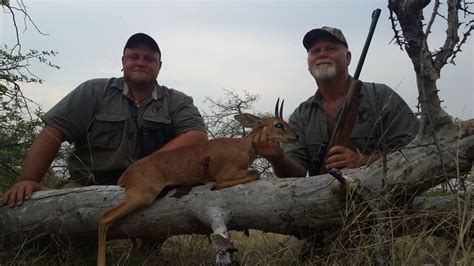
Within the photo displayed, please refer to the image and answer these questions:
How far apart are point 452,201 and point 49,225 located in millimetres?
3195

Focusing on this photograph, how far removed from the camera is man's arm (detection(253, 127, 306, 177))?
4.88 metres

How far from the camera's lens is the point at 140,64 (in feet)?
18.8

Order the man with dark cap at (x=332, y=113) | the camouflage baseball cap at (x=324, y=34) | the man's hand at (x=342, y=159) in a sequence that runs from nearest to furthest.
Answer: the man's hand at (x=342, y=159)
the man with dark cap at (x=332, y=113)
the camouflage baseball cap at (x=324, y=34)

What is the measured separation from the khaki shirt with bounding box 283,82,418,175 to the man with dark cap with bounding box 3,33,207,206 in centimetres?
113

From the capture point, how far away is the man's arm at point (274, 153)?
488cm

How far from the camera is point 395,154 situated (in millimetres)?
3773

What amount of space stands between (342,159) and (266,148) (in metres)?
0.86

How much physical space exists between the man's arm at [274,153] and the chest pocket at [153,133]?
1262 mm

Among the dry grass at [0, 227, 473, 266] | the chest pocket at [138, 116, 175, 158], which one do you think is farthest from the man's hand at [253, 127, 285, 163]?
the chest pocket at [138, 116, 175, 158]

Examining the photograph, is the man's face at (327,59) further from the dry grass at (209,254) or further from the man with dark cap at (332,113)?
the dry grass at (209,254)

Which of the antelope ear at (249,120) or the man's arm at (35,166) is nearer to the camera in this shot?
the man's arm at (35,166)

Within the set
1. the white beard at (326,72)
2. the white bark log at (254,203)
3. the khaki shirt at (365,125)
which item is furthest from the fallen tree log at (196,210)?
the white beard at (326,72)

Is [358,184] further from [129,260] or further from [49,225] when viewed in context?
[49,225]

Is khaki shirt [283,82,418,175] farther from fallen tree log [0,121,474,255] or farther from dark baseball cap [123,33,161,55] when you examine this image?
dark baseball cap [123,33,161,55]
